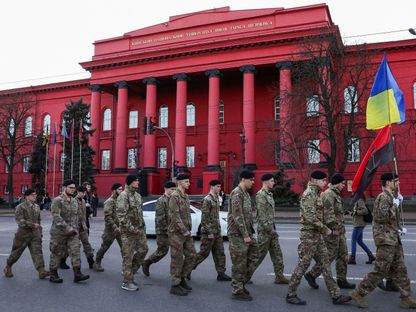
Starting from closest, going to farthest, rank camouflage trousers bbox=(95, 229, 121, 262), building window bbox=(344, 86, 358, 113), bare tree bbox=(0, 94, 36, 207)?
camouflage trousers bbox=(95, 229, 121, 262), building window bbox=(344, 86, 358, 113), bare tree bbox=(0, 94, 36, 207)

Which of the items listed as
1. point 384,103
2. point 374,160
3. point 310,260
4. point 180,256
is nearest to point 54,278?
point 180,256

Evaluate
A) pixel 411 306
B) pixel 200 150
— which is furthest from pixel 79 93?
pixel 411 306

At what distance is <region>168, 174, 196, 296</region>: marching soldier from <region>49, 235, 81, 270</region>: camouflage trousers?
1.92 meters

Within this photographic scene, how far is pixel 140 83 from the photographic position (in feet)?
151

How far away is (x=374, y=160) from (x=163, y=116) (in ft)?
134

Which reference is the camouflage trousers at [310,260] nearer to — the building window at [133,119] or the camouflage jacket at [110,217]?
the camouflage jacket at [110,217]

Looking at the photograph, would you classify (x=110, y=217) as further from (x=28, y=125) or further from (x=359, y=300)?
(x=28, y=125)

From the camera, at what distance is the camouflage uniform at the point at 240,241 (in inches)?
279

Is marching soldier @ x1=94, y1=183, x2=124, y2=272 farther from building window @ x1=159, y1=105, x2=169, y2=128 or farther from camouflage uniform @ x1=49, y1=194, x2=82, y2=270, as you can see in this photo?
building window @ x1=159, y1=105, x2=169, y2=128

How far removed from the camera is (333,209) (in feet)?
24.9

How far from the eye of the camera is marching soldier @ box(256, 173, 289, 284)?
808 centimetres

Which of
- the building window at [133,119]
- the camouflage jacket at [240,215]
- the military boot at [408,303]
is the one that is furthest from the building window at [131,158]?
the military boot at [408,303]

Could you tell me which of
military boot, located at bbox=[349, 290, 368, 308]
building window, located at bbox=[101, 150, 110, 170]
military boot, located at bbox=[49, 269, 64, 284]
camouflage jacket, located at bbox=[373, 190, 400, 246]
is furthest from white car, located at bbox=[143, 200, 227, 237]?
building window, located at bbox=[101, 150, 110, 170]

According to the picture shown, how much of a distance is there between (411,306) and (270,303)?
200 cm
